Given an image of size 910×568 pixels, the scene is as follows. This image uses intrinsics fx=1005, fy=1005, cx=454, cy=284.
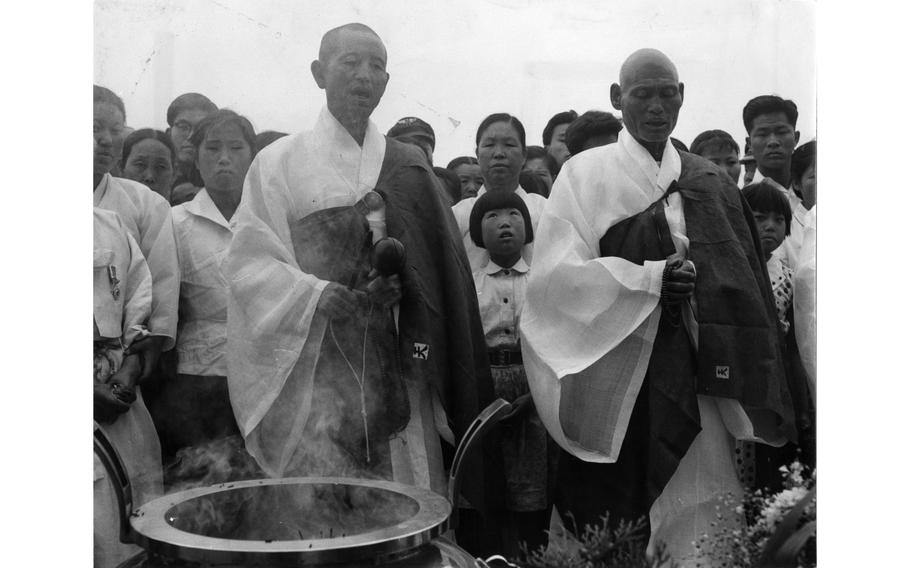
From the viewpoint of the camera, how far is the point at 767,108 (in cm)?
263

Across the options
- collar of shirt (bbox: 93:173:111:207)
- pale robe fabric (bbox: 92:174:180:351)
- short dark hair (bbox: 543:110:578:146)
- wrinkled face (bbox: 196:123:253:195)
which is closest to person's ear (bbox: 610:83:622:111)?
short dark hair (bbox: 543:110:578:146)

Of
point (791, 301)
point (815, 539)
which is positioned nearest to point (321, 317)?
point (791, 301)

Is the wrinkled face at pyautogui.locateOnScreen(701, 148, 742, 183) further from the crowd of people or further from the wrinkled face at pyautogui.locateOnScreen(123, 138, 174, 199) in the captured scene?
the wrinkled face at pyautogui.locateOnScreen(123, 138, 174, 199)

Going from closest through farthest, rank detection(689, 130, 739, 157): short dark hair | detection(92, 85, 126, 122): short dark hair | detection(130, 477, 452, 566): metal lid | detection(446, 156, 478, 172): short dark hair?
detection(130, 477, 452, 566): metal lid
detection(92, 85, 126, 122): short dark hair
detection(446, 156, 478, 172): short dark hair
detection(689, 130, 739, 157): short dark hair

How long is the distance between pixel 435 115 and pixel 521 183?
0.27 meters

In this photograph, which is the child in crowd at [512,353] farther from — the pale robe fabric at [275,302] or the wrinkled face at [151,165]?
the wrinkled face at [151,165]

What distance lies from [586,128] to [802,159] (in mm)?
620

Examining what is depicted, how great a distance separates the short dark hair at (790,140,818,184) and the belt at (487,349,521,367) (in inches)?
35.0

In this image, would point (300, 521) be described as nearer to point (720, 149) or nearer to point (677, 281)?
point (677, 281)

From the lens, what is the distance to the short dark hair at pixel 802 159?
266 cm

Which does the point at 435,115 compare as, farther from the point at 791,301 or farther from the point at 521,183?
the point at 791,301

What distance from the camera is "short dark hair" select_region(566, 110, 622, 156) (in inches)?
98.3

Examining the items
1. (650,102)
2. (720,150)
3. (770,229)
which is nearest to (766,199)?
(770,229)

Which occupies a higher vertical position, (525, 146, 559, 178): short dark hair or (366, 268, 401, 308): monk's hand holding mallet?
(525, 146, 559, 178): short dark hair
